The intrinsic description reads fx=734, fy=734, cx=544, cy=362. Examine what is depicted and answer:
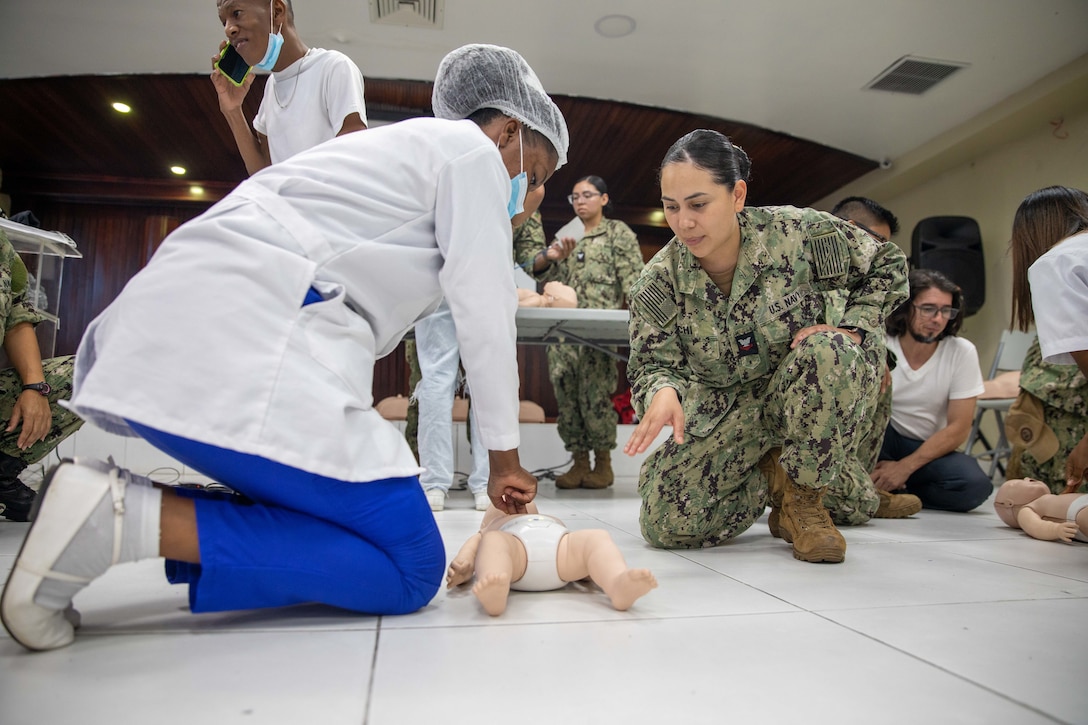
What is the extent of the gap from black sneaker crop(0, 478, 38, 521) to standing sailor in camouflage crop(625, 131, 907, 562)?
1.77m

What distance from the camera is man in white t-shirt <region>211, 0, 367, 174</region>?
1.85 metres

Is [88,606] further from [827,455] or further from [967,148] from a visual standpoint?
[967,148]

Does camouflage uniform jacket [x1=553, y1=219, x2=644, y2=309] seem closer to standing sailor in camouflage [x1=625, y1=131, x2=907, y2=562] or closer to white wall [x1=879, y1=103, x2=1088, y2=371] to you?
standing sailor in camouflage [x1=625, y1=131, x2=907, y2=562]

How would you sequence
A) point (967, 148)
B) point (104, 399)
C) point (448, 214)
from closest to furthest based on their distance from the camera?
point (104, 399) → point (448, 214) → point (967, 148)

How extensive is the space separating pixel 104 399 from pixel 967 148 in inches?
251

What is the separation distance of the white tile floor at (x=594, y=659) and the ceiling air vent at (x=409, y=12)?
375 centimetres

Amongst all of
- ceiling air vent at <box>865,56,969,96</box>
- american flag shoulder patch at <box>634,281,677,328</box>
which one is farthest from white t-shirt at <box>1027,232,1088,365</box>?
ceiling air vent at <box>865,56,969,96</box>

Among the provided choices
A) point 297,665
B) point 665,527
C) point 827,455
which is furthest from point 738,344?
point 297,665

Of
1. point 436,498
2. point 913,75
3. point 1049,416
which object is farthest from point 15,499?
point 913,75

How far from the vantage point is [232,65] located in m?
1.84

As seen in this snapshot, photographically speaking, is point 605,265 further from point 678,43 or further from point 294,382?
point 294,382

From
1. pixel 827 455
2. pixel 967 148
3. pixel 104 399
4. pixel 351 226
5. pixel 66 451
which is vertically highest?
pixel 967 148

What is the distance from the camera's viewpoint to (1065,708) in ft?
2.56

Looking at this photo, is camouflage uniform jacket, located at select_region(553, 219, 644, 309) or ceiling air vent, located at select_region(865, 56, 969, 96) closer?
camouflage uniform jacket, located at select_region(553, 219, 644, 309)
